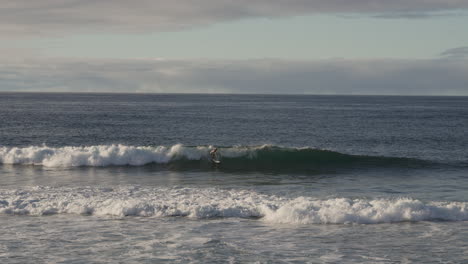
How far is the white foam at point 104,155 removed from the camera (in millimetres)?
31891

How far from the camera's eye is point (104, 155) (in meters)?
32.6

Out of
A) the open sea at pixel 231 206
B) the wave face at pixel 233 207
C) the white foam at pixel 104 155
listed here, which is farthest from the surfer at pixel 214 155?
the wave face at pixel 233 207

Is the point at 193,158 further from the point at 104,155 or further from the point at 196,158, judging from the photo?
the point at 104,155

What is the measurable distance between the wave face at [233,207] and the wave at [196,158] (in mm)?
10101

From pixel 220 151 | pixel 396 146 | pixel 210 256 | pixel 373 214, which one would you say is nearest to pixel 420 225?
pixel 373 214

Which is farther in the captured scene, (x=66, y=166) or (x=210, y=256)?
(x=66, y=166)

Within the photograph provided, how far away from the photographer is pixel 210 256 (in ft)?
44.2

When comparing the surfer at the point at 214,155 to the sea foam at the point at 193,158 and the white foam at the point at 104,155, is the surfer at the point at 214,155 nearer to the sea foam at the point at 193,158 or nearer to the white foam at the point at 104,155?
the sea foam at the point at 193,158

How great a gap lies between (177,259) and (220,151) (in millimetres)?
21500

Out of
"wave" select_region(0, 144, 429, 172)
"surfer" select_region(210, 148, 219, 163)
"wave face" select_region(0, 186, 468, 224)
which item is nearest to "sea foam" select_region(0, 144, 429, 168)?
"wave" select_region(0, 144, 429, 172)

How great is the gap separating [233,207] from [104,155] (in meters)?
16.3

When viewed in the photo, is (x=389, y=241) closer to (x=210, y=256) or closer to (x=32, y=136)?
(x=210, y=256)

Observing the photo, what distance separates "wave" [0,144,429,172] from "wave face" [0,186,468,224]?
398 inches

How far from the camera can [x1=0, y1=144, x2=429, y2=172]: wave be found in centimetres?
3197
